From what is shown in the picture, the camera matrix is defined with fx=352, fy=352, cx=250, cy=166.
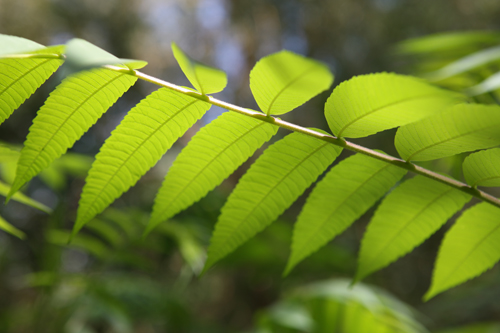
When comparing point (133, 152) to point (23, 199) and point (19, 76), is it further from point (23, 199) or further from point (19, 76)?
point (23, 199)

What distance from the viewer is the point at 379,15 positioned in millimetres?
5785

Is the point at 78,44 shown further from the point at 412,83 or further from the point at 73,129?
the point at 412,83

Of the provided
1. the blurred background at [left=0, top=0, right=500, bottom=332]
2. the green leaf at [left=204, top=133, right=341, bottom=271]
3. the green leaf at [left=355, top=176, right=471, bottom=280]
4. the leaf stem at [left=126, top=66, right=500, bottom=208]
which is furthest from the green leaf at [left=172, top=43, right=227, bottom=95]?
the blurred background at [left=0, top=0, right=500, bottom=332]

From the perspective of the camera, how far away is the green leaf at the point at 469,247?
64cm

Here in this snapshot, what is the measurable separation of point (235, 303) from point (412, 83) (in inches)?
188

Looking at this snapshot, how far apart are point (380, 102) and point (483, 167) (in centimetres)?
24

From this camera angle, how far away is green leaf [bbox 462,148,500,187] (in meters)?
0.56

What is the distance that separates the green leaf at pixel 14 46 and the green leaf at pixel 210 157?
0.26 m

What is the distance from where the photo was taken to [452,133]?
507 millimetres

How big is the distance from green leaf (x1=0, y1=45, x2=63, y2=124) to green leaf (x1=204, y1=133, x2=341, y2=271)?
1.17 feet

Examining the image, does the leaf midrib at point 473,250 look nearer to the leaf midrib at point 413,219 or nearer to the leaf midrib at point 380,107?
the leaf midrib at point 413,219

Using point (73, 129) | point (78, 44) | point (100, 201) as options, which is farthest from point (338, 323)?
point (78, 44)

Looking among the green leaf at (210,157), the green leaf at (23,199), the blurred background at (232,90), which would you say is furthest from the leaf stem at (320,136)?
the blurred background at (232,90)

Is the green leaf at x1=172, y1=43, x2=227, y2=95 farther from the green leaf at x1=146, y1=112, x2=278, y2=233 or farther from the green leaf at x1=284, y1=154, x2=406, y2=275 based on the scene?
the green leaf at x1=284, y1=154, x2=406, y2=275
